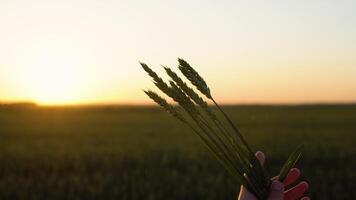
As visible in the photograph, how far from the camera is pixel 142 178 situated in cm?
1115

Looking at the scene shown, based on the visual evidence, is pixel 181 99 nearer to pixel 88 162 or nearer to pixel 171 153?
pixel 88 162

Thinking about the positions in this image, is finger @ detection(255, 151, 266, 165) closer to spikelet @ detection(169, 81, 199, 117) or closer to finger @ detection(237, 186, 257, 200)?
finger @ detection(237, 186, 257, 200)

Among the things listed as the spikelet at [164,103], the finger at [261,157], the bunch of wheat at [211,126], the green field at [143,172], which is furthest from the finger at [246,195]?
the green field at [143,172]

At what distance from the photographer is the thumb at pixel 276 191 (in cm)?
106

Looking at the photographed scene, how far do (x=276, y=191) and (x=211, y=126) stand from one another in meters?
0.19

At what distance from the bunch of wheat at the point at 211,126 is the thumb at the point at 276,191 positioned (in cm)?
3

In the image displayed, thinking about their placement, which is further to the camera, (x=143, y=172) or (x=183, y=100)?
(x=143, y=172)

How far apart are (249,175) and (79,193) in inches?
348

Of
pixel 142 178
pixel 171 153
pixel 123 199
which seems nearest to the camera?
pixel 123 199

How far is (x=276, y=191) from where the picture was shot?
3.49ft

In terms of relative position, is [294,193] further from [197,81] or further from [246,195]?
[197,81]

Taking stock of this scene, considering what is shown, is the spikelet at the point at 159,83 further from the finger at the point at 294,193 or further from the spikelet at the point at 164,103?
the finger at the point at 294,193

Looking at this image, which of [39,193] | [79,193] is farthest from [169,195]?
[39,193]

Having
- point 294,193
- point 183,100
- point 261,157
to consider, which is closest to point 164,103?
point 183,100
